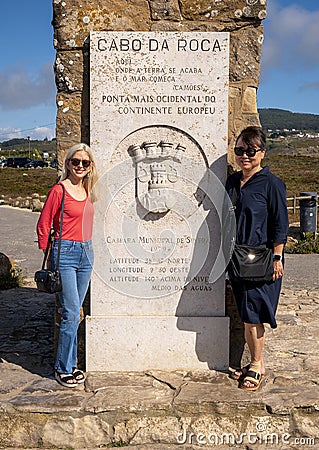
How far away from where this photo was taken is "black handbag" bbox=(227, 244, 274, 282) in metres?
3.72

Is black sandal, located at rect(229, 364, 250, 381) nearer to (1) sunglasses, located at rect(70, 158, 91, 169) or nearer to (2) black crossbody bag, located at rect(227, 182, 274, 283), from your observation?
(2) black crossbody bag, located at rect(227, 182, 274, 283)

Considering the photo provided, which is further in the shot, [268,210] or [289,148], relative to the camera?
[289,148]

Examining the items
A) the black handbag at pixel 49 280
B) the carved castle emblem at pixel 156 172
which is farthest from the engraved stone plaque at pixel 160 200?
the black handbag at pixel 49 280

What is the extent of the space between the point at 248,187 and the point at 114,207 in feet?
3.22

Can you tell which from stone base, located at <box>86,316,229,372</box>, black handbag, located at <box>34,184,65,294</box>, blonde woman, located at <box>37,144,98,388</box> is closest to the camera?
black handbag, located at <box>34,184,65,294</box>

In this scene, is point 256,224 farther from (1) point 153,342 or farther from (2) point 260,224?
(1) point 153,342

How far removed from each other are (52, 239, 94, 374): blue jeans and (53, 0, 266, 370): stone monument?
19 cm

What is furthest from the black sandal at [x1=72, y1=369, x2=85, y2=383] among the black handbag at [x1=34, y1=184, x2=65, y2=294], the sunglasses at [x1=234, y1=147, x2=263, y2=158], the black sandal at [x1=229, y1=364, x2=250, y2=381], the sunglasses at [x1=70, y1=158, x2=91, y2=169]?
the sunglasses at [x1=234, y1=147, x2=263, y2=158]

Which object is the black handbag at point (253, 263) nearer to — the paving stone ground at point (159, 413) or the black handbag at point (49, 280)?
the paving stone ground at point (159, 413)

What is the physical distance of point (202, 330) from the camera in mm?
4145

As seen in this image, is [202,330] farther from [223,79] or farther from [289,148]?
[289,148]

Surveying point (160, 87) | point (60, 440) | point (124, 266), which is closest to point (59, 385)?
point (60, 440)

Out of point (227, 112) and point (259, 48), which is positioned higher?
point (259, 48)

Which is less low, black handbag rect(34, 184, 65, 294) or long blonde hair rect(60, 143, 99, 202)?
long blonde hair rect(60, 143, 99, 202)
